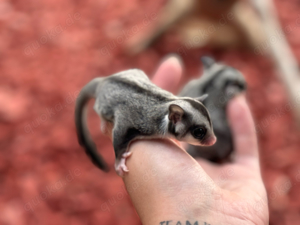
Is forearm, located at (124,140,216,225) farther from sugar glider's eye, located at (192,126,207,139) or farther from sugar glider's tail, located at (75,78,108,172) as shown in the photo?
sugar glider's tail, located at (75,78,108,172)

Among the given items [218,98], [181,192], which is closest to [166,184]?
[181,192]

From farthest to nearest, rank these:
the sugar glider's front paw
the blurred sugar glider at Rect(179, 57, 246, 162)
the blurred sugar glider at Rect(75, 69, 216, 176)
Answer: the blurred sugar glider at Rect(179, 57, 246, 162) < the sugar glider's front paw < the blurred sugar glider at Rect(75, 69, 216, 176)

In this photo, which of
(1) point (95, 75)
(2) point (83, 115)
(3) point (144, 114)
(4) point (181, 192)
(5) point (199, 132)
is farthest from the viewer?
(1) point (95, 75)

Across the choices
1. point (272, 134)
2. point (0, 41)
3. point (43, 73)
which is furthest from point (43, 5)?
point (272, 134)

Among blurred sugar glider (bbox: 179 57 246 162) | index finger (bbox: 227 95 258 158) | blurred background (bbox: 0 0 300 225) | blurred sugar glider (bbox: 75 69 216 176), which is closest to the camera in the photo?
blurred sugar glider (bbox: 75 69 216 176)

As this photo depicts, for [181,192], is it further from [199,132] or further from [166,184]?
[199,132]

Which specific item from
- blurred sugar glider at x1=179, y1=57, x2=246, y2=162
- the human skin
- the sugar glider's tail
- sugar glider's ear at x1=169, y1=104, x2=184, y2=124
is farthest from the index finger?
the sugar glider's tail
